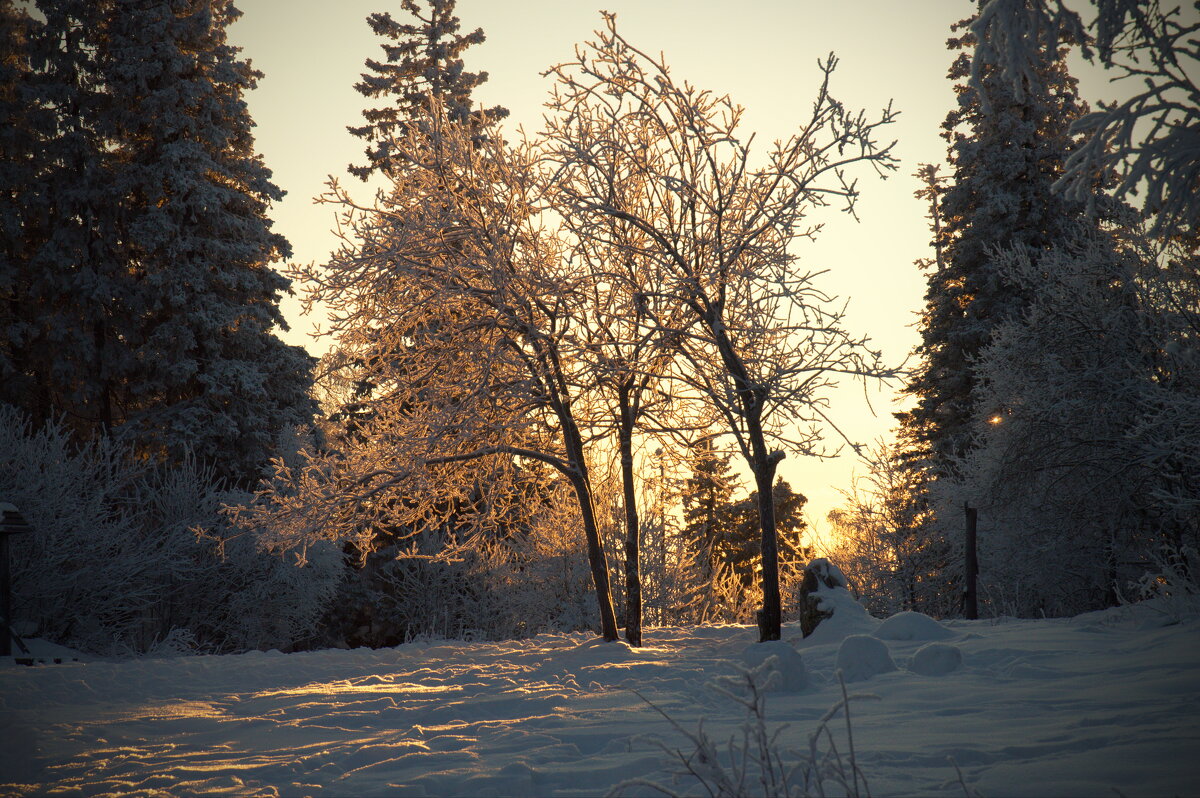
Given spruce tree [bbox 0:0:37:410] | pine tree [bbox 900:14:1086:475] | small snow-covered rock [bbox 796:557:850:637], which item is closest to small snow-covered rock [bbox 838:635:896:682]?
small snow-covered rock [bbox 796:557:850:637]

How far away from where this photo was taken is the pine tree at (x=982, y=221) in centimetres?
2003

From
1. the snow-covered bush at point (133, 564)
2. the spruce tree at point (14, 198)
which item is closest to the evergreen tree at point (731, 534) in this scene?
the snow-covered bush at point (133, 564)

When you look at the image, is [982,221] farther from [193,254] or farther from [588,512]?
[193,254]

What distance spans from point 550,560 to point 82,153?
54.4 ft

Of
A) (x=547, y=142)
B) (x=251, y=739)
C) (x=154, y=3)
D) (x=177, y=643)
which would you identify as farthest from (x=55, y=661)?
(x=154, y=3)

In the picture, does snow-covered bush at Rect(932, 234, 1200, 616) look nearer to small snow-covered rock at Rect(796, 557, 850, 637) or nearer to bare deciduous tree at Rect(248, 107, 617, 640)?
small snow-covered rock at Rect(796, 557, 850, 637)

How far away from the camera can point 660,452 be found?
42.7 ft

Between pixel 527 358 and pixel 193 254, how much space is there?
14.1 m

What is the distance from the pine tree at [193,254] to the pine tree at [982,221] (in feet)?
56.6

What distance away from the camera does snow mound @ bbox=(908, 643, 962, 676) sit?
6.68 metres

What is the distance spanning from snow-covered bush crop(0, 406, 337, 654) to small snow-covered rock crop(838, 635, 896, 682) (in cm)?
1104

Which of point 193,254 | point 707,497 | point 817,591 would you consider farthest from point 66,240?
point 707,497

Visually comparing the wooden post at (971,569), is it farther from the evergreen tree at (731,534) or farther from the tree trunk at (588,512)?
the evergreen tree at (731,534)

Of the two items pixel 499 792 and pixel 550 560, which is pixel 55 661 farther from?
pixel 499 792
